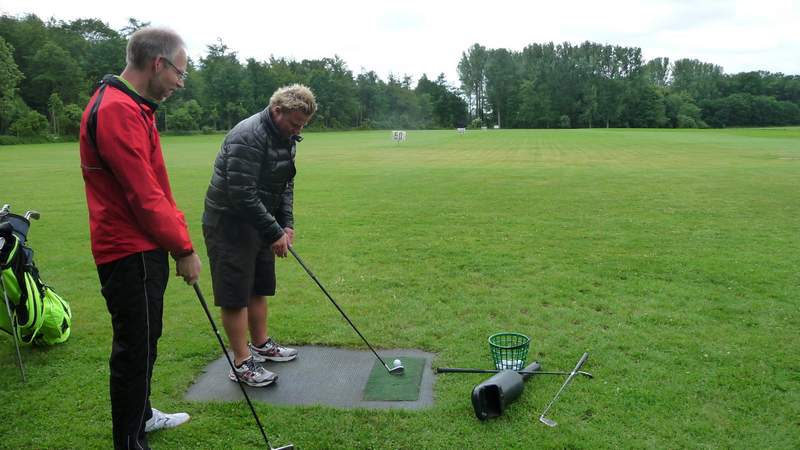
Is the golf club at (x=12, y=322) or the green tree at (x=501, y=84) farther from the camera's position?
the green tree at (x=501, y=84)

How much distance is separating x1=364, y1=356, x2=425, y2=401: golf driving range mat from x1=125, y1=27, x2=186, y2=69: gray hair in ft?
8.69

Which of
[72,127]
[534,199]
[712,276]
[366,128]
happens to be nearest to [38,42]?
[72,127]

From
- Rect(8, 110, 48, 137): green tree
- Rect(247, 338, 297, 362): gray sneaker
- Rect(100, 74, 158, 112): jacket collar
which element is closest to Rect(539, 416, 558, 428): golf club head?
Rect(247, 338, 297, 362): gray sneaker

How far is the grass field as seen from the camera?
372 cm

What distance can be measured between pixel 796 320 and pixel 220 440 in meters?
5.33

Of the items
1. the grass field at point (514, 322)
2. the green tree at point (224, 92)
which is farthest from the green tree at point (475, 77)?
the grass field at point (514, 322)

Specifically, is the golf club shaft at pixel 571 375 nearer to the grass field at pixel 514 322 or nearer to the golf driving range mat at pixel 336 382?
the grass field at pixel 514 322

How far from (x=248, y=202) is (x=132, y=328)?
1.20 metres

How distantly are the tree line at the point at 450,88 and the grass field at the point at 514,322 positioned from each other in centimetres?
6443

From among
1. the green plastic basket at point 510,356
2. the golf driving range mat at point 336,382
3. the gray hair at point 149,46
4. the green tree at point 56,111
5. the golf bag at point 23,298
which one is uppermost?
the green tree at point 56,111

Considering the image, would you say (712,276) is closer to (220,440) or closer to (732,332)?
(732,332)

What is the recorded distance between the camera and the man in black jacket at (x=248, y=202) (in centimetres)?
399

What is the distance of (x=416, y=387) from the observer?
4293 mm

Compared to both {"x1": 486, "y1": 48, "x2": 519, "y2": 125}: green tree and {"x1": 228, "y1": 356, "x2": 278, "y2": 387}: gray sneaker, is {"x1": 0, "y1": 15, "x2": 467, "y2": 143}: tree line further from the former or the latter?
{"x1": 228, "y1": 356, "x2": 278, "y2": 387}: gray sneaker
